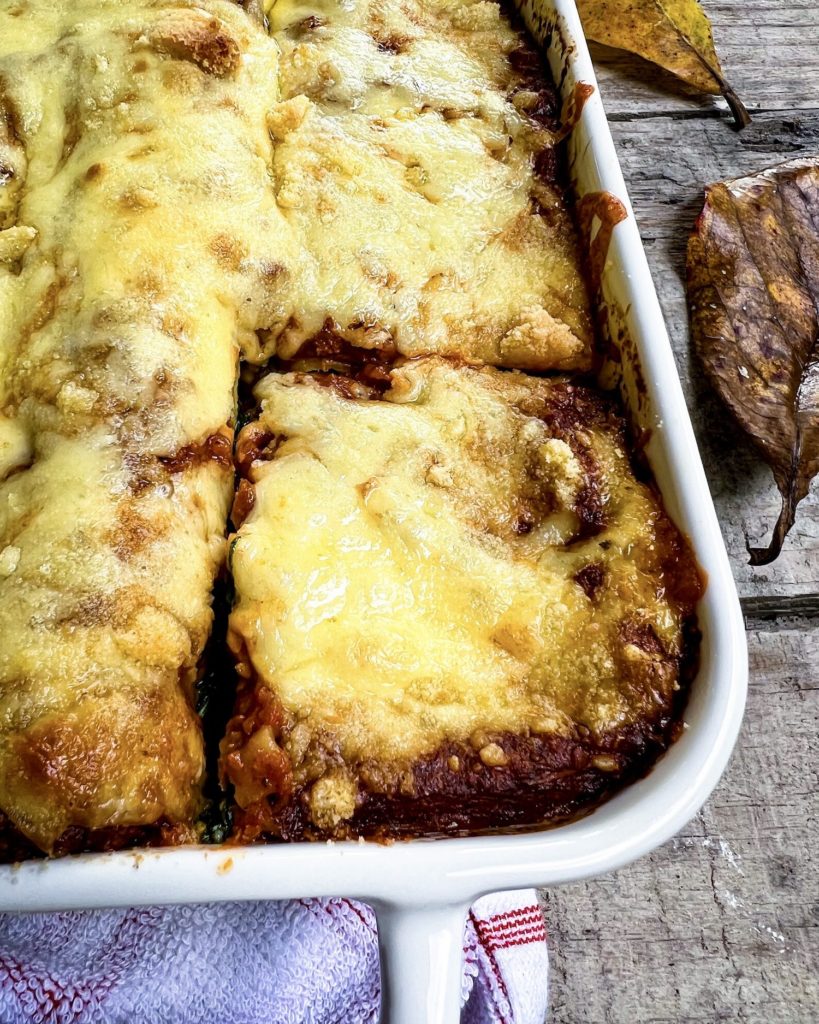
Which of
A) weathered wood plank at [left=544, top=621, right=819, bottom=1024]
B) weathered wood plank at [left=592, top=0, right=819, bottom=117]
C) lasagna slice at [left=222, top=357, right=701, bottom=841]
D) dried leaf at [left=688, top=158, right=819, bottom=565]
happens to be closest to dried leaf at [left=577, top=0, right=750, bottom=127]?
weathered wood plank at [left=592, top=0, right=819, bottom=117]

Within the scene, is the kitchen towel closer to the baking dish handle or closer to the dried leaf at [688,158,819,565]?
the baking dish handle

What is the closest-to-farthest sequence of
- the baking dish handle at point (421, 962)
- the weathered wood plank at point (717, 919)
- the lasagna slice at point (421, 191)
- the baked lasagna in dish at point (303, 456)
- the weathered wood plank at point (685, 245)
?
the baking dish handle at point (421, 962), the baked lasagna in dish at point (303, 456), the weathered wood plank at point (717, 919), the lasagna slice at point (421, 191), the weathered wood plank at point (685, 245)

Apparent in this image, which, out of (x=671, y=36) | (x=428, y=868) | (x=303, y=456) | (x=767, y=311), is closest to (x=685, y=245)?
(x=767, y=311)

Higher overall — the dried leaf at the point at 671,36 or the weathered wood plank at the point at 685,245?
the dried leaf at the point at 671,36

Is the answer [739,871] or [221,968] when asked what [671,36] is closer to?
[739,871]

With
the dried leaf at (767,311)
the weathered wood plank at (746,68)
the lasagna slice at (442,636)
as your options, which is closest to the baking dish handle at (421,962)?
the lasagna slice at (442,636)

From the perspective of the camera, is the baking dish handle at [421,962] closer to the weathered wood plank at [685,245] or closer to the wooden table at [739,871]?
the wooden table at [739,871]
